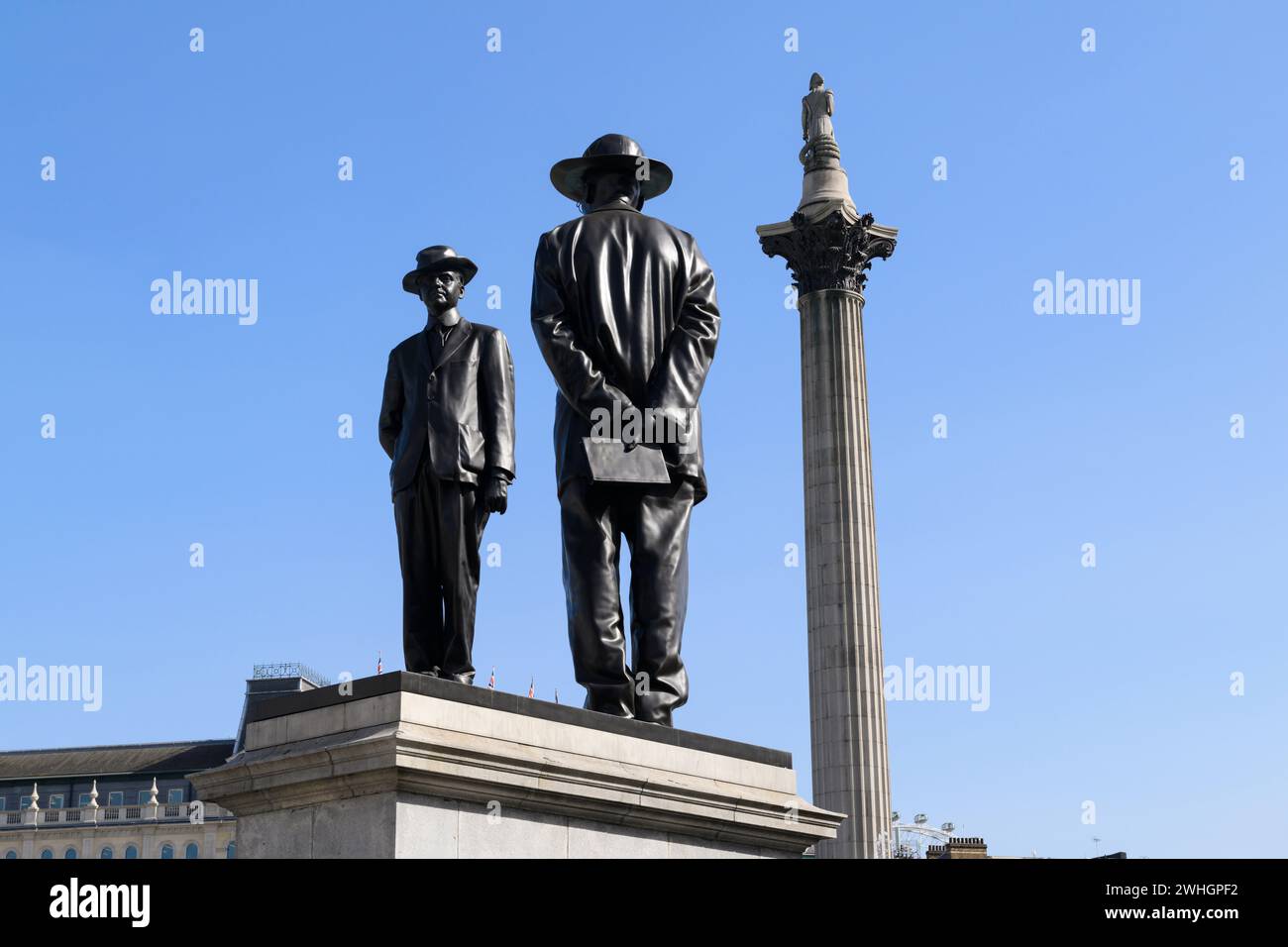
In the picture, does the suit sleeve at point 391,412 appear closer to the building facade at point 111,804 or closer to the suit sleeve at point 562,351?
the suit sleeve at point 562,351

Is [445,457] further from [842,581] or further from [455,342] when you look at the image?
[842,581]

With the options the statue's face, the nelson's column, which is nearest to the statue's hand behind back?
the statue's face

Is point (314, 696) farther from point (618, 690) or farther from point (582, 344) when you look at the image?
point (582, 344)

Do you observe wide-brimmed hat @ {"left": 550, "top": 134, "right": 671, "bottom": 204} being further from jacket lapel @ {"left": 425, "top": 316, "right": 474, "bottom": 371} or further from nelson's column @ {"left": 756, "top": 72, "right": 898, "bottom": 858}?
nelson's column @ {"left": 756, "top": 72, "right": 898, "bottom": 858}

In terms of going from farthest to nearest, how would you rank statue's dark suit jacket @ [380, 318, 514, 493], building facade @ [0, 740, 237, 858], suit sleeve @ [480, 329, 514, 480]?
building facade @ [0, 740, 237, 858]
suit sleeve @ [480, 329, 514, 480]
statue's dark suit jacket @ [380, 318, 514, 493]

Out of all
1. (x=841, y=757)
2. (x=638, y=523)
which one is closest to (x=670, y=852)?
(x=638, y=523)

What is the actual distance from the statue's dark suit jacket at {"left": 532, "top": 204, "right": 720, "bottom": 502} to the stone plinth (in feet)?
6.48

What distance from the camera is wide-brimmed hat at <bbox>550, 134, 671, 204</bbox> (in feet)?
37.6

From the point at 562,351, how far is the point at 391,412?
1258mm

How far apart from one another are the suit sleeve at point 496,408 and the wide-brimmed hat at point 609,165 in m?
1.35

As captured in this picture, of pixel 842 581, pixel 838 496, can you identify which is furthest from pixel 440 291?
pixel 838 496

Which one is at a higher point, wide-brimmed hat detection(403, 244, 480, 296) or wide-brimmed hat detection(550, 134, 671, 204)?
wide-brimmed hat detection(550, 134, 671, 204)

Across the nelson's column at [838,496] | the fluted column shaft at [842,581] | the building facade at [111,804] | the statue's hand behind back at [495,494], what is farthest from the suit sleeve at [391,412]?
the building facade at [111,804]

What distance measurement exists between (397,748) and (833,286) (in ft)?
101
